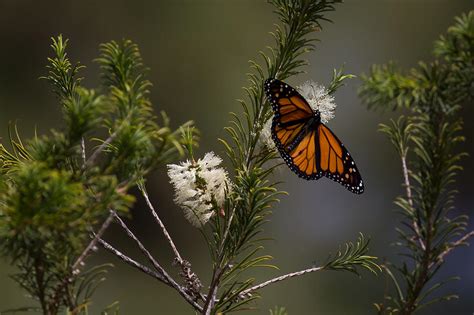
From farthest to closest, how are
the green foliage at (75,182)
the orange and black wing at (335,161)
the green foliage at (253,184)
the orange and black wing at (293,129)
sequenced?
the orange and black wing at (335,161) < the orange and black wing at (293,129) < the green foliage at (253,184) < the green foliage at (75,182)

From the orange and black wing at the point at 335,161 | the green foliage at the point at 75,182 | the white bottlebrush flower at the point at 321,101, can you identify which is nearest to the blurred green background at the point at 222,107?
the orange and black wing at the point at 335,161

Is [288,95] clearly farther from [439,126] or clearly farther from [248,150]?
[439,126]

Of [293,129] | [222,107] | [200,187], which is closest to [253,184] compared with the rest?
[200,187]

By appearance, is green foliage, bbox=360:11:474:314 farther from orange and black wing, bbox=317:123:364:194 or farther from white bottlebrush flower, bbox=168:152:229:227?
orange and black wing, bbox=317:123:364:194

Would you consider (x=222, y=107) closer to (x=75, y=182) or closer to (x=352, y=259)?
(x=352, y=259)

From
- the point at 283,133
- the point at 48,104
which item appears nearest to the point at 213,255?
the point at 283,133

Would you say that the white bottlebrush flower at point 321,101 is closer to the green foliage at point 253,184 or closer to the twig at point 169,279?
the green foliage at point 253,184

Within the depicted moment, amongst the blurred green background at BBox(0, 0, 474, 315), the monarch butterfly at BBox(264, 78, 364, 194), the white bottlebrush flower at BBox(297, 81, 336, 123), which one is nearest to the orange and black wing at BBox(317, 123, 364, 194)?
the monarch butterfly at BBox(264, 78, 364, 194)
